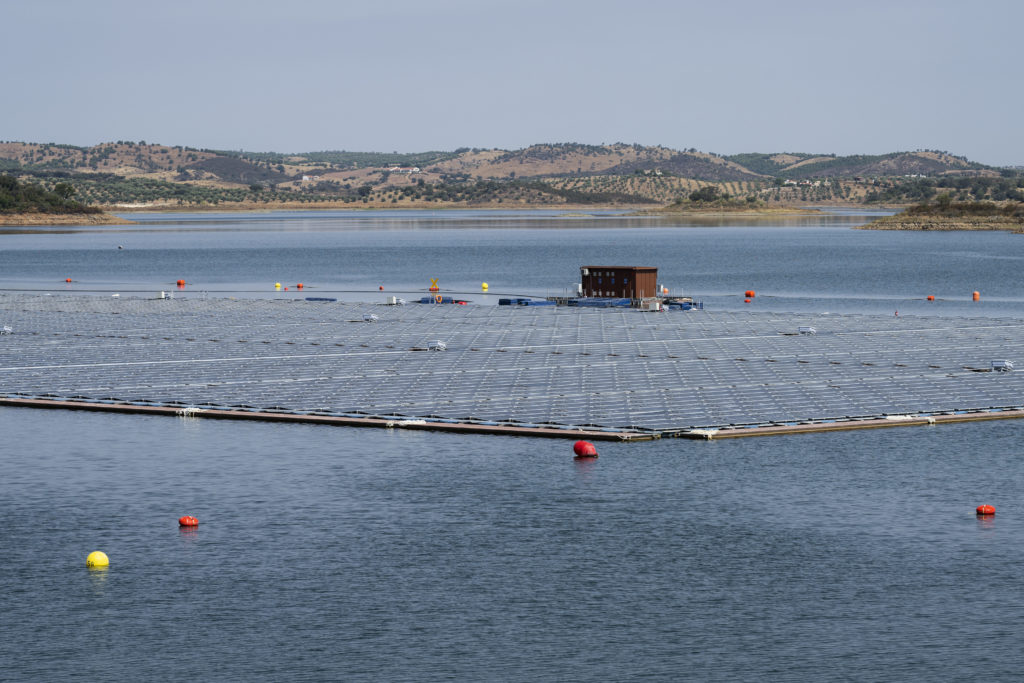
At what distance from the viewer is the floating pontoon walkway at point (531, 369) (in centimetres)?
6694

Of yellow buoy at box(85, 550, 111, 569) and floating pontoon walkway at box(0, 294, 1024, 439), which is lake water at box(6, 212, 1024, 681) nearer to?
yellow buoy at box(85, 550, 111, 569)

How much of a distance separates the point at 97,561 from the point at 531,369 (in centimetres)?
4391

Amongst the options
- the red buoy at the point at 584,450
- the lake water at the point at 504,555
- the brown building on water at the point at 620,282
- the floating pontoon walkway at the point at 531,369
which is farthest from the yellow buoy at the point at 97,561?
the brown building on water at the point at 620,282

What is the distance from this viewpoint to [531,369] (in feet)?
271

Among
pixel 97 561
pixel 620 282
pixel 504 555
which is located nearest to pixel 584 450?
pixel 504 555

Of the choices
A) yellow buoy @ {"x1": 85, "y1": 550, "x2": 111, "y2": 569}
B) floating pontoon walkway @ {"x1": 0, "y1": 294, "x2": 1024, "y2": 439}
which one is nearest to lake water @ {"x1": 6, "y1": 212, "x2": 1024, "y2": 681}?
yellow buoy @ {"x1": 85, "y1": 550, "x2": 111, "y2": 569}

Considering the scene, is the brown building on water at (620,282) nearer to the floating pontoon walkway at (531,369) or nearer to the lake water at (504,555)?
the floating pontoon walkway at (531,369)

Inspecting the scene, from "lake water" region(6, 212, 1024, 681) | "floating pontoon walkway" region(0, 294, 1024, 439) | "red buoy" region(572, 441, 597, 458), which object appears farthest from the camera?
"floating pontoon walkway" region(0, 294, 1024, 439)

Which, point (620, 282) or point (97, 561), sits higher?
point (620, 282)

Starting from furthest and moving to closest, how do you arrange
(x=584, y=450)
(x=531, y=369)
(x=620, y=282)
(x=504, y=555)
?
(x=620, y=282) < (x=531, y=369) < (x=584, y=450) < (x=504, y=555)

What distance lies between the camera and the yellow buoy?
41562 millimetres

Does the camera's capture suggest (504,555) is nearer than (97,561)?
No

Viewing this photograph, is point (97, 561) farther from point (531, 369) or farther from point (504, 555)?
point (531, 369)

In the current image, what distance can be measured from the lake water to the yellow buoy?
759mm
